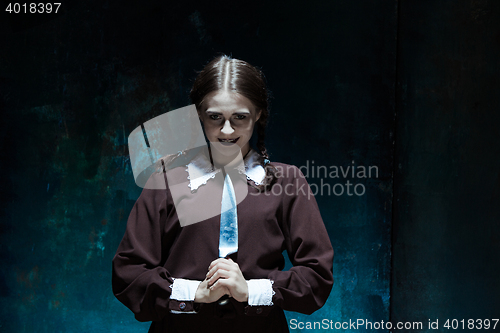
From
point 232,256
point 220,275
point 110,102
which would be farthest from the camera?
point 110,102

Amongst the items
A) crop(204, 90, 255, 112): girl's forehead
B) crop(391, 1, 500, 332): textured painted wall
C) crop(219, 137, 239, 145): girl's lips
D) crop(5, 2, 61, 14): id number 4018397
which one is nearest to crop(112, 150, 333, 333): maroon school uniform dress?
crop(219, 137, 239, 145): girl's lips

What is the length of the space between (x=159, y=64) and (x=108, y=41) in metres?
0.32

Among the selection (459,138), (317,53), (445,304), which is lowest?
(445,304)

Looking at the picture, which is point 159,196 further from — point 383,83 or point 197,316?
point 383,83

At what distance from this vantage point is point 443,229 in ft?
8.71

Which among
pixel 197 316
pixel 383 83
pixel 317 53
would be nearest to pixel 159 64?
pixel 317 53

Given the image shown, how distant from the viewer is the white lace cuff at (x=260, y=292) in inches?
59.8

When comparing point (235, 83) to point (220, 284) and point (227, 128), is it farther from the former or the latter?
point (220, 284)

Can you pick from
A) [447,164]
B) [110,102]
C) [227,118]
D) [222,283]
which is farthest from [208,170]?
[447,164]

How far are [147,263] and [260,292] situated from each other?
44cm

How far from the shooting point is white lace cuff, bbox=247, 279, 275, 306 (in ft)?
4.99

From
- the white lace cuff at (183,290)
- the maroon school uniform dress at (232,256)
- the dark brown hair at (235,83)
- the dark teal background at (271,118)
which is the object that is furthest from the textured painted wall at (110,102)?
the white lace cuff at (183,290)

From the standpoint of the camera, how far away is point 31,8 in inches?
101

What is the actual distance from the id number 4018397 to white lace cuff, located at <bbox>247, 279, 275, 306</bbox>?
204cm
